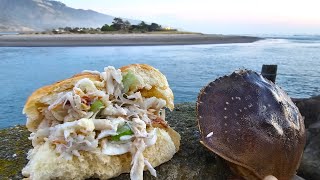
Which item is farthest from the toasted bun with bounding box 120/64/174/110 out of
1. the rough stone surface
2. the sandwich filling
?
the rough stone surface

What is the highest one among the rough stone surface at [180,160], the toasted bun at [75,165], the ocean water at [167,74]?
the toasted bun at [75,165]

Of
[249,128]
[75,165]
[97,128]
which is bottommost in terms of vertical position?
[75,165]

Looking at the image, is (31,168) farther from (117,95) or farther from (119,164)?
(117,95)

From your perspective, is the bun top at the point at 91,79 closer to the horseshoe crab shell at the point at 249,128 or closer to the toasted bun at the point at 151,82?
the toasted bun at the point at 151,82

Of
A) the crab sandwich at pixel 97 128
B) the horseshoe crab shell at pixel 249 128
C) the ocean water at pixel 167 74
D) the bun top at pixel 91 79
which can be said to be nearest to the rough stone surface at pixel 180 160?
the crab sandwich at pixel 97 128

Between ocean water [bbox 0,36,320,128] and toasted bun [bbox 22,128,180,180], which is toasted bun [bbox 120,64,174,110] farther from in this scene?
ocean water [bbox 0,36,320,128]

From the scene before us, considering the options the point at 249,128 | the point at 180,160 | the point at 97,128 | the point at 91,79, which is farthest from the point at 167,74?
the point at 97,128

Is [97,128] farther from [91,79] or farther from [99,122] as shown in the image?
[91,79]
